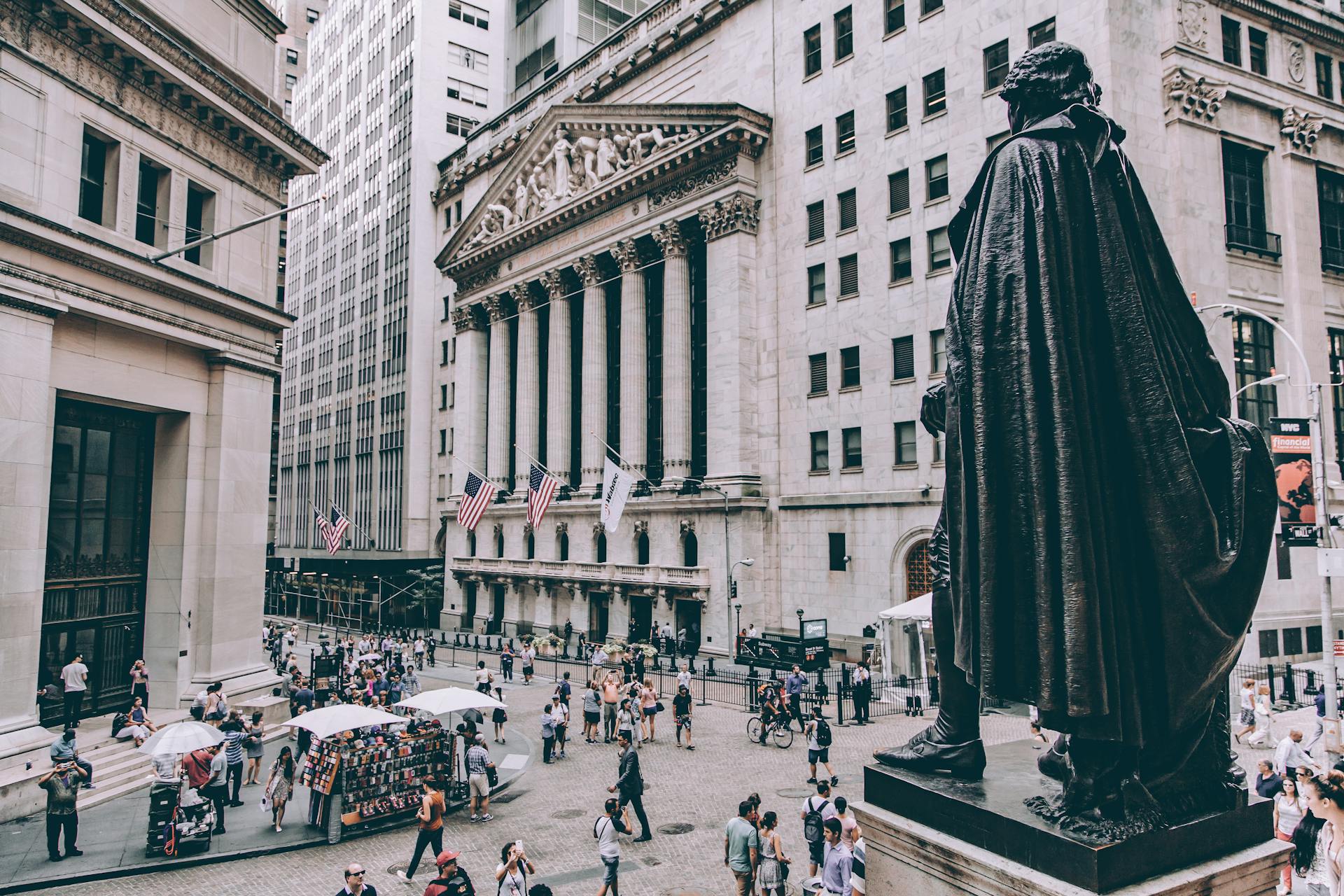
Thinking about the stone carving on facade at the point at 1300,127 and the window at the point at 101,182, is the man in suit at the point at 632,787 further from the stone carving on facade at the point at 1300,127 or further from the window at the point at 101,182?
the stone carving on facade at the point at 1300,127

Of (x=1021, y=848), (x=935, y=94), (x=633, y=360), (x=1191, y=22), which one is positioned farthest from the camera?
(x=633, y=360)

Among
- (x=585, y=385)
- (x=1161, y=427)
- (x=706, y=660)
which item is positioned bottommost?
(x=706, y=660)

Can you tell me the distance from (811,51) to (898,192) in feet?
32.1

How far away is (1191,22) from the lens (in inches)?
1316

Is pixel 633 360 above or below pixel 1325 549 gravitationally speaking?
above

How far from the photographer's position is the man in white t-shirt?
72.5ft

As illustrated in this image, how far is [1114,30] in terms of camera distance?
31938mm

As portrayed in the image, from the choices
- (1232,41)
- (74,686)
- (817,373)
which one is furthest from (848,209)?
(74,686)

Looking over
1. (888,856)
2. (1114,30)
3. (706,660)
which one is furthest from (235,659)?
(1114,30)

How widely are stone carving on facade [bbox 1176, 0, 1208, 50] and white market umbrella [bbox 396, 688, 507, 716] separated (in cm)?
3344

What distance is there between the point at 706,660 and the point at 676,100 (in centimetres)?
3128

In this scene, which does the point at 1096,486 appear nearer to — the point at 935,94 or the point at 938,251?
the point at 938,251

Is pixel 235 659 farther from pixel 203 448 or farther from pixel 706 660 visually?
pixel 706 660

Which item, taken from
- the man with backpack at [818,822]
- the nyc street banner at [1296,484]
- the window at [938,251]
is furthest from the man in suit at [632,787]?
the window at [938,251]
